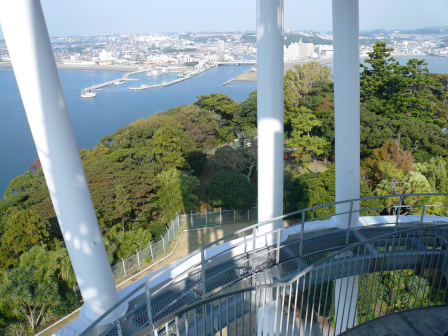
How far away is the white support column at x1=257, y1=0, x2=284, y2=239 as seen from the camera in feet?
15.2

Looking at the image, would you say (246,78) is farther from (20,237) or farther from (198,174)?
(20,237)

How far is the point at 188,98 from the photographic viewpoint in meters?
71.2

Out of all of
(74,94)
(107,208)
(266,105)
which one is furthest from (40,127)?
(74,94)

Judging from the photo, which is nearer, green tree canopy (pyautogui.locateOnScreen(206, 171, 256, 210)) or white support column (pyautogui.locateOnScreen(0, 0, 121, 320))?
white support column (pyautogui.locateOnScreen(0, 0, 121, 320))

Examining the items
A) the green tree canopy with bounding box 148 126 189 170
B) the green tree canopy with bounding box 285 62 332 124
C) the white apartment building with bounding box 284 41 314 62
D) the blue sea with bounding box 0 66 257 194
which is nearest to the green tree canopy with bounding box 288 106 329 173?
the green tree canopy with bounding box 285 62 332 124

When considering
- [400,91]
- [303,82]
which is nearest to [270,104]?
[400,91]

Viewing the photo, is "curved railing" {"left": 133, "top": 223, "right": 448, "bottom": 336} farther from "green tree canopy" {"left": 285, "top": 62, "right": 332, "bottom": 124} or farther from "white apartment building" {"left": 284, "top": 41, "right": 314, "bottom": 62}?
"white apartment building" {"left": 284, "top": 41, "right": 314, "bottom": 62}

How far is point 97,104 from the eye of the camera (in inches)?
2581

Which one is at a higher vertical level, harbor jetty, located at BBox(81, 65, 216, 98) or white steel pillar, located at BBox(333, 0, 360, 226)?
white steel pillar, located at BBox(333, 0, 360, 226)

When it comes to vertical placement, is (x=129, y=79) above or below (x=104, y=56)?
below

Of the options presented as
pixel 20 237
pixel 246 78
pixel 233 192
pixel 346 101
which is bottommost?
pixel 246 78

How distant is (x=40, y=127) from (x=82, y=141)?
47883 millimetres

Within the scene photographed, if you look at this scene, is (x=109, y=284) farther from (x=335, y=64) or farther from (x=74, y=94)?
(x=74, y=94)

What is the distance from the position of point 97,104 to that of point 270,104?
→ 65969 mm
